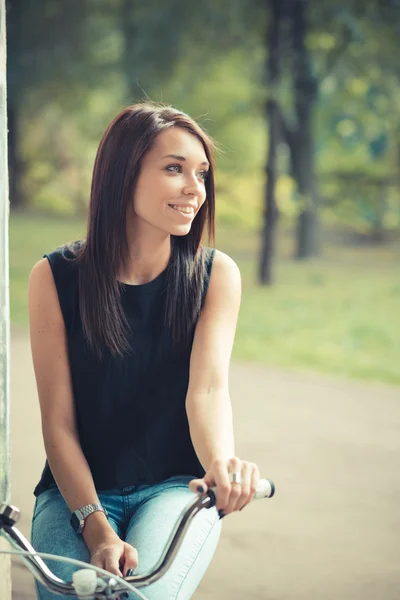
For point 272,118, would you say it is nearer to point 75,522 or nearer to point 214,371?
point 214,371

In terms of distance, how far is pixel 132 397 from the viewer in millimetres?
1827

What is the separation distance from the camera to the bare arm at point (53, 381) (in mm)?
1752

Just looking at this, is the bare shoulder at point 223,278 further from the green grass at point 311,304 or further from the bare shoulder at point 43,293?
the green grass at point 311,304

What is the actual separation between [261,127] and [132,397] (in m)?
10.4

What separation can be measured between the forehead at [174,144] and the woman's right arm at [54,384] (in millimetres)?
320

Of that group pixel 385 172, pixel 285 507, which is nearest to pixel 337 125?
pixel 385 172

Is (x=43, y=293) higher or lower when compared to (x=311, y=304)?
higher

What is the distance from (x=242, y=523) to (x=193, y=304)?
6.15 ft

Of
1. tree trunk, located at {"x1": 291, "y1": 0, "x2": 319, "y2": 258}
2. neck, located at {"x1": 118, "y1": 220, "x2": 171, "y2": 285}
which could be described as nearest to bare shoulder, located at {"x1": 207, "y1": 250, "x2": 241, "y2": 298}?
neck, located at {"x1": 118, "y1": 220, "x2": 171, "y2": 285}

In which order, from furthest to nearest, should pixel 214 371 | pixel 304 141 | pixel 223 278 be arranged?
1. pixel 304 141
2. pixel 223 278
3. pixel 214 371

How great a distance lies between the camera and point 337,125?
10797mm

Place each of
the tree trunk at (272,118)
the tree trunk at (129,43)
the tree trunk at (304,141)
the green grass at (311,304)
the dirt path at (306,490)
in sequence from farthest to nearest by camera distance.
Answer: the tree trunk at (129,43) < the tree trunk at (304,141) < the tree trunk at (272,118) < the green grass at (311,304) < the dirt path at (306,490)

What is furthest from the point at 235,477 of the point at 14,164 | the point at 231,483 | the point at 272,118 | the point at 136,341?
the point at 14,164

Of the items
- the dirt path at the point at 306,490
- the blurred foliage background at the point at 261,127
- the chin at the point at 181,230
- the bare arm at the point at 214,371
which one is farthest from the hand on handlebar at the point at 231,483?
the blurred foliage background at the point at 261,127
